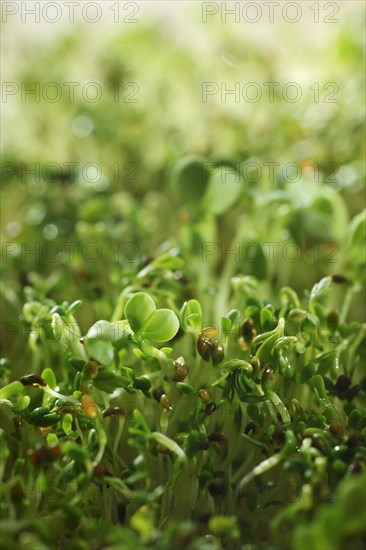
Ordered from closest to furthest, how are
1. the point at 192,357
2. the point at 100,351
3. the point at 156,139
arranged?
the point at 100,351 < the point at 192,357 < the point at 156,139

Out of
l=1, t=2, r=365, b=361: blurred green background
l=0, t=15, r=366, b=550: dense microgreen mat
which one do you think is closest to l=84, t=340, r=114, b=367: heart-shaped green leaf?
l=0, t=15, r=366, b=550: dense microgreen mat

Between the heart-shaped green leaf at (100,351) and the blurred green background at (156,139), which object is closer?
the heart-shaped green leaf at (100,351)

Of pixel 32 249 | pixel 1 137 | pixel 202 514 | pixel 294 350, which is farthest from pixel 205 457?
pixel 1 137

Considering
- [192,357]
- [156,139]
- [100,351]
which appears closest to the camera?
[100,351]

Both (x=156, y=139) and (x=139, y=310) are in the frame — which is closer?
(x=139, y=310)

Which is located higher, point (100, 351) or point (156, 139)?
point (156, 139)

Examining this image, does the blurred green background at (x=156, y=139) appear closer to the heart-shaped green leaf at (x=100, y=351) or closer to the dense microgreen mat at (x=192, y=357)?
the dense microgreen mat at (x=192, y=357)

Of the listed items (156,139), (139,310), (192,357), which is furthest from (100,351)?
(156,139)

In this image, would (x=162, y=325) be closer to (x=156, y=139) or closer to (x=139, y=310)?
(x=139, y=310)

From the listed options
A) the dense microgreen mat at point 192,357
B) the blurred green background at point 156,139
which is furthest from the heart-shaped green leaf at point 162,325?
the blurred green background at point 156,139

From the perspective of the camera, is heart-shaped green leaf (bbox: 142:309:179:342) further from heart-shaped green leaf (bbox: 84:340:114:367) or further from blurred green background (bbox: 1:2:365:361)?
blurred green background (bbox: 1:2:365:361)

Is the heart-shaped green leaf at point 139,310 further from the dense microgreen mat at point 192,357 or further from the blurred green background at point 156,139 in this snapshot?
the blurred green background at point 156,139

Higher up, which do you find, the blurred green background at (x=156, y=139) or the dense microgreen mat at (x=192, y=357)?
the blurred green background at (x=156, y=139)
